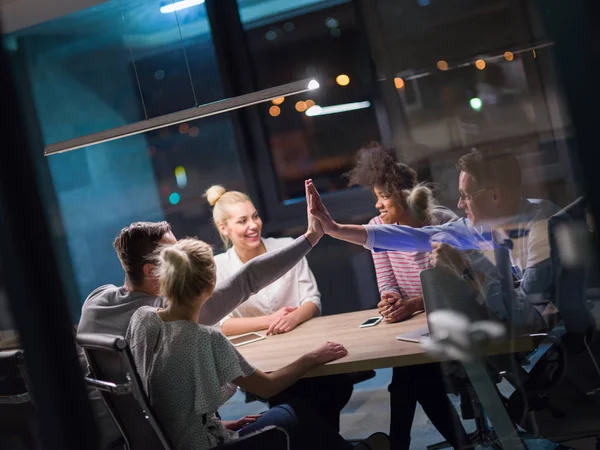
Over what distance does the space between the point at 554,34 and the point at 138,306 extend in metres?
1.79

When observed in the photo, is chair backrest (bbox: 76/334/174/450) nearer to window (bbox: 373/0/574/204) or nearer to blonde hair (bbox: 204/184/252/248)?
blonde hair (bbox: 204/184/252/248)

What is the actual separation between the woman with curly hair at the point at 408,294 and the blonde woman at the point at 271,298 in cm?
26

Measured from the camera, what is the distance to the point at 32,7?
4172mm

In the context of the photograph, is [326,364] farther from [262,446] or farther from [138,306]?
[138,306]

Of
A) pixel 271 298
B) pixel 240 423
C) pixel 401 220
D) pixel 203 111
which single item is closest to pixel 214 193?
pixel 271 298

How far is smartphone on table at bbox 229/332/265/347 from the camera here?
3202mm

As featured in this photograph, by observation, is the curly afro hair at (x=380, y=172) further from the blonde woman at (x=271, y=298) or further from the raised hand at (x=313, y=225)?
the blonde woman at (x=271, y=298)

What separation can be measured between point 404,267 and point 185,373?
116 centimetres

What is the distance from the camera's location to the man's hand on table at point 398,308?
293 cm

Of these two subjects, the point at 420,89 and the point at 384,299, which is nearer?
the point at 384,299

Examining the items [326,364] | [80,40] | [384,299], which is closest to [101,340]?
[326,364]

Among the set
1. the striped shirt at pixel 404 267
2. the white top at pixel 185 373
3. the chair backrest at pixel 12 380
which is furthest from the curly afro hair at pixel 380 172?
the chair backrest at pixel 12 380

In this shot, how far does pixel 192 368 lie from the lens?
91.9 inches

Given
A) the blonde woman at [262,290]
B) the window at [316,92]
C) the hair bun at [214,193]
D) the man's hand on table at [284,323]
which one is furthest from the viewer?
the hair bun at [214,193]
